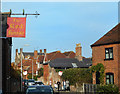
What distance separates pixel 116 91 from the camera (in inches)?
1187

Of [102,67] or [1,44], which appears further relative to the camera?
[102,67]

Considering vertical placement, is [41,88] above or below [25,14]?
below

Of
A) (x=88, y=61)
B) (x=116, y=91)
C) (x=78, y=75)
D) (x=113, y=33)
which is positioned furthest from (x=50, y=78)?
(x=116, y=91)

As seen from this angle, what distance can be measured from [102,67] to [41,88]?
1924 centimetres

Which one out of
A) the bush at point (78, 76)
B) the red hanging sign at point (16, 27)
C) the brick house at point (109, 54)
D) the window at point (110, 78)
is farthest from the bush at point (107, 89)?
the bush at point (78, 76)

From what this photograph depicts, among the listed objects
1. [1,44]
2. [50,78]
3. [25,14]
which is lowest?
[50,78]

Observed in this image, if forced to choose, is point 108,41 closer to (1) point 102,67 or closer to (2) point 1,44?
(1) point 102,67

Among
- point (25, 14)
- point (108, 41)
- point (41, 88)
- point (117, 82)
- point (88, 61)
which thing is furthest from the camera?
point (88, 61)

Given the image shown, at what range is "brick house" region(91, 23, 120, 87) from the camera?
109ft

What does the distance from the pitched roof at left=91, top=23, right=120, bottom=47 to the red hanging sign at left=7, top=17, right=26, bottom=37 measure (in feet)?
59.6

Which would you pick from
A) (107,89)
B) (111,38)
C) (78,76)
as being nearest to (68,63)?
(78,76)

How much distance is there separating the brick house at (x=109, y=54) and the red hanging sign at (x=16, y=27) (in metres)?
18.2

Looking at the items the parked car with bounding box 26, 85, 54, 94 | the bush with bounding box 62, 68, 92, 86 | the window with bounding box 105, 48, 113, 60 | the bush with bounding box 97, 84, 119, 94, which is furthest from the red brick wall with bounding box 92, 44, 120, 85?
the parked car with bounding box 26, 85, 54, 94

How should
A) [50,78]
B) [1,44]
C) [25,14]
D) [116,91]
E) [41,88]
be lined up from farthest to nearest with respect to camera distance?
[50,78], [116,91], [1,44], [25,14], [41,88]
